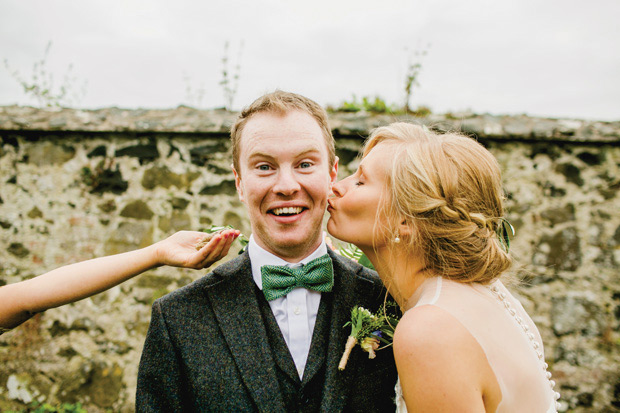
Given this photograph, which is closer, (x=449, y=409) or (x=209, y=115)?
(x=449, y=409)

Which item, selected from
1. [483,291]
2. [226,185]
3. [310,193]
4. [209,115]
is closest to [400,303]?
[483,291]

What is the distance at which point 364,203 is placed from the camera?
1.83m

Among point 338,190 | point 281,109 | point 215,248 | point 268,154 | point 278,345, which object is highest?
point 281,109

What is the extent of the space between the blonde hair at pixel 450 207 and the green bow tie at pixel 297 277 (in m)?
0.37

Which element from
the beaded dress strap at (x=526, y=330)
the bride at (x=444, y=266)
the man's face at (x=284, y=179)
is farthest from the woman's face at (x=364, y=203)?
the beaded dress strap at (x=526, y=330)

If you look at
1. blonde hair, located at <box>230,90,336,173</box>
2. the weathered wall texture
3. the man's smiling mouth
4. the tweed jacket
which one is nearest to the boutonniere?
the tweed jacket

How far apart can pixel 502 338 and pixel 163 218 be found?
323cm

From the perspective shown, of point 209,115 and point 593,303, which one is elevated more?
point 209,115

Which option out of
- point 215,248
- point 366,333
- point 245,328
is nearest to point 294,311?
point 245,328

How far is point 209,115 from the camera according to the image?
3.84m

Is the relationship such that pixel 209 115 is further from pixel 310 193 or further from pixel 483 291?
pixel 483 291

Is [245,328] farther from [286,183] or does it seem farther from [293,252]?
[286,183]

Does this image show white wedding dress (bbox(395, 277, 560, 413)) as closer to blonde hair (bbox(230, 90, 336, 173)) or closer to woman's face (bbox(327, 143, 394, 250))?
woman's face (bbox(327, 143, 394, 250))

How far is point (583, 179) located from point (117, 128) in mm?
4472
